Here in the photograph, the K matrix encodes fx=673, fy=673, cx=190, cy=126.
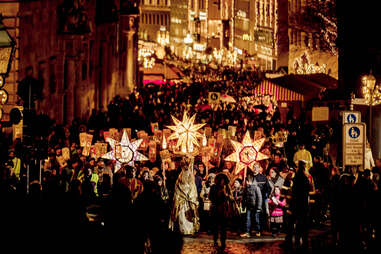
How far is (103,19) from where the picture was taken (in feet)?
112

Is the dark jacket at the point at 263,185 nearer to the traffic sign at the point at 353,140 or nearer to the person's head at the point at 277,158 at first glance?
the traffic sign at the point at 353,140

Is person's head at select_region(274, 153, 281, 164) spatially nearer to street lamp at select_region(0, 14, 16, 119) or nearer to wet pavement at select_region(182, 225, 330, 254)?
wet pavement at select_region(182, 225, 330, 254)

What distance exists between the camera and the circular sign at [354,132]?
51.6 ft

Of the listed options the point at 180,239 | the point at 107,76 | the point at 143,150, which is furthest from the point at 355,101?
the point at 107,76

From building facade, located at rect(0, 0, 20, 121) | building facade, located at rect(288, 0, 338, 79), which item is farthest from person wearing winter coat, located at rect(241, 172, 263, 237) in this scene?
building facade, located at rect(288, 0, 338, 79)

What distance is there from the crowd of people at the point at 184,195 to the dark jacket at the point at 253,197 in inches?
0.9

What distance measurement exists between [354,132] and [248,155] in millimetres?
2956

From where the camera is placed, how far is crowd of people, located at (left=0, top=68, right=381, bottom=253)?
9.34 m

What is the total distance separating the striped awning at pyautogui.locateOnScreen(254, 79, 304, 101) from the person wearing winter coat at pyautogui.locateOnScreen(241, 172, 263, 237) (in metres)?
16.6

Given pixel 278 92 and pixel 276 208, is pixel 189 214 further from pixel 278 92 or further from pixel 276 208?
pixel 278 92

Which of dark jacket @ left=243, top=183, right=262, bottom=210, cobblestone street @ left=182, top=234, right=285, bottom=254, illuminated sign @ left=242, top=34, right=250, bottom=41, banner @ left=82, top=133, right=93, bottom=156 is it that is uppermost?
illuminated sign @ left=242, top=34, right=250, bottom=41

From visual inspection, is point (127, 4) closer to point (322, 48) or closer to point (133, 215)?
point (322, 48)

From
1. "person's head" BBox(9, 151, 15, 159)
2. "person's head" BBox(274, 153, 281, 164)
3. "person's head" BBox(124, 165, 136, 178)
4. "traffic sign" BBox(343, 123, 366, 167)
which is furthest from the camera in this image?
"person's head" BBox(274, 153, 281, 164)

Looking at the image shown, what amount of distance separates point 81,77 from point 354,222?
23.7m
